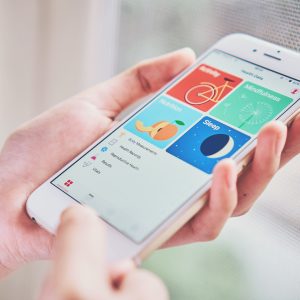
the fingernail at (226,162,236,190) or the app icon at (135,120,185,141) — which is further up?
the fingernail at (226,162,236,190)

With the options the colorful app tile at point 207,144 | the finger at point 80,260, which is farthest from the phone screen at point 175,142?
the finger at point 80,260

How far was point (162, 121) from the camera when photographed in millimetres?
574

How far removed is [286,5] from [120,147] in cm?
26

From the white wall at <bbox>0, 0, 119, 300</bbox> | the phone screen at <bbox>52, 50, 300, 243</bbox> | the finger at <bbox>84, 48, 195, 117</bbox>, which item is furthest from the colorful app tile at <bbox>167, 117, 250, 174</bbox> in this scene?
the white wall at <bbox>0, 0, 119, 300</bbox>

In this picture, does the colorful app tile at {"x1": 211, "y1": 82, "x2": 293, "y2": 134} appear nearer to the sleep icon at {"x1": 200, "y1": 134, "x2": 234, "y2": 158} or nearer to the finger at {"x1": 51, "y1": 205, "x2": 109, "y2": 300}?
the sleep icon at {"x1": 200, "y1": 134, "x2": 234, "y2": 158}

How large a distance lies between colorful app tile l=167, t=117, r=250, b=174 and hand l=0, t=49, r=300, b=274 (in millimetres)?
33

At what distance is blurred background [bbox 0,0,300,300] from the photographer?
615mm

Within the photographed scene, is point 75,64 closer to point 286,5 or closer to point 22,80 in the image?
point 22,80

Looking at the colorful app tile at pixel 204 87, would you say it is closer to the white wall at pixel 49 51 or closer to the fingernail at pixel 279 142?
the fingernail at pixel 279 142

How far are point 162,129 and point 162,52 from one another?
0.77 ft

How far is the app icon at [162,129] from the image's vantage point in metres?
0.56

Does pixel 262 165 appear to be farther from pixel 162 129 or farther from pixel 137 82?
pixel 137 82

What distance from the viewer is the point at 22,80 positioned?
766 mm

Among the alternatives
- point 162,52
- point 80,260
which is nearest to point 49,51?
point 162,52
